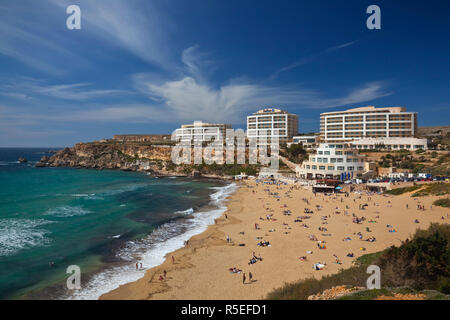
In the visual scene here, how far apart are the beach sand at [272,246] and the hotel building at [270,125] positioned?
204 feet

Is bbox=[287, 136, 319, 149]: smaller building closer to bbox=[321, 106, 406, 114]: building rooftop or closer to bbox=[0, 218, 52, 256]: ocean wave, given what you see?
bbox=[321, 106, 406, 114]: building rooftop

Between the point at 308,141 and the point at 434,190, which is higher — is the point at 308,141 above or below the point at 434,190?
above

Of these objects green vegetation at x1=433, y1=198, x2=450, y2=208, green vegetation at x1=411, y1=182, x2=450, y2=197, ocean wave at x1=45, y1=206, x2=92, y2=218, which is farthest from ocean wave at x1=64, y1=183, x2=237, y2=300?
green vegetation at x1=411, y1=182, x2=450, y2=197

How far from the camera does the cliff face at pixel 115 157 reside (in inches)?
3585

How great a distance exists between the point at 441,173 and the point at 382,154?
16.5 m

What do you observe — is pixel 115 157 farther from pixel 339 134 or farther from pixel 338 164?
pixel 338 164

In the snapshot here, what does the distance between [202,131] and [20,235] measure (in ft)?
318

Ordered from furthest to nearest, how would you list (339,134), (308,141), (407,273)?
(308,141) → (339,134) → (407,273)

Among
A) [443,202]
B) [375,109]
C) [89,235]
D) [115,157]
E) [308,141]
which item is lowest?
[89,235]

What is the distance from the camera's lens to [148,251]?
2027 cm

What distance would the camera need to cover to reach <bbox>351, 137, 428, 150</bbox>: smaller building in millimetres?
61125

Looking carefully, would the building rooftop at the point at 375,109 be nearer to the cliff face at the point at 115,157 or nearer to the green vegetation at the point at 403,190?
the green vegetation at the point at 403,190

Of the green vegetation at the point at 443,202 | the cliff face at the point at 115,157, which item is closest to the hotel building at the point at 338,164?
the green vegetation at the point at 443,202

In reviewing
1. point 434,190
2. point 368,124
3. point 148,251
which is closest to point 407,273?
point 148,251
